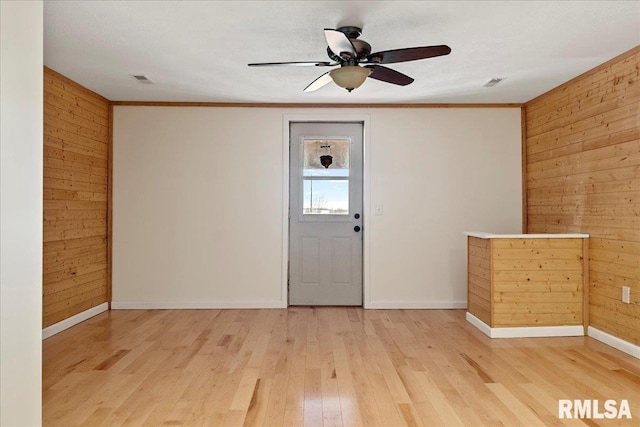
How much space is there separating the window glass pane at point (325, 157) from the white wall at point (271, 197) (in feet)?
0.90

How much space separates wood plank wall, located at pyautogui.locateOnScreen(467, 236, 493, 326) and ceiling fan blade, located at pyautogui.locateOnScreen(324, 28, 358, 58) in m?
2.20

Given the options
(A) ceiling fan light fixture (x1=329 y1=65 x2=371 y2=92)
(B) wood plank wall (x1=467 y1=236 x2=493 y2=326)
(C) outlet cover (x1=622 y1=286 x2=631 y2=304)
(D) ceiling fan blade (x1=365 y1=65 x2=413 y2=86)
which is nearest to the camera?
(A) ceiling fan light fixture (x1=329 y1=65 x2=371 y2=92)

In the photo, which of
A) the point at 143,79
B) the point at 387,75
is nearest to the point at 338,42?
the point at 387,75

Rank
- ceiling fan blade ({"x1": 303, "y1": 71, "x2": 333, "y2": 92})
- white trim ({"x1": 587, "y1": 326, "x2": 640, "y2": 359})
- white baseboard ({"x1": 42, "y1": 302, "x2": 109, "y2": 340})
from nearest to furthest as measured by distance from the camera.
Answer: ceiling fan blade ({"x1": 303, "y1": 71, "x2": 333, "y2": 92}) → white trim ({"x1": 587, "y1": 326, "x2": 640, "y2": 359}) → white baseboard ({"x1": 42, "y1": 302, "x2": 109, "y2": 340})

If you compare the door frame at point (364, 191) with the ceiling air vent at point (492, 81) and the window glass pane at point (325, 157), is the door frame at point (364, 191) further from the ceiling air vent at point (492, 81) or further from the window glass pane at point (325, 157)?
the ceiling air vent at point (492, 81)

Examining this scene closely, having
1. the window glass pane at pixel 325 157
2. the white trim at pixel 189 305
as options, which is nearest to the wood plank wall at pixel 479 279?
the window glass pane at pixel 325 157

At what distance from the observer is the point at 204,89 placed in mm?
4586

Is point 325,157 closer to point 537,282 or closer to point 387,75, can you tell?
point 387,75

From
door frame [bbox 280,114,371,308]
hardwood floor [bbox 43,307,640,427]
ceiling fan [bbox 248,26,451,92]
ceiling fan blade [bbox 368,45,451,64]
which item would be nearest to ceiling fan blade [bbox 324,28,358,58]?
ceiling fan [bbox 248,26,451,92]

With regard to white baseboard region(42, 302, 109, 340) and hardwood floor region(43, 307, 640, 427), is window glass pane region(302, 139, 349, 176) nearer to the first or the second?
hardwood floor region(43, 307, 640, 427)

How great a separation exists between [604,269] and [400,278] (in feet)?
6.67

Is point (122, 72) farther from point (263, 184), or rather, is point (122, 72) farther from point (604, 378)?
point (604, 378)

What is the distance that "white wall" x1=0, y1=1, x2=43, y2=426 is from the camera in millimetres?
1728

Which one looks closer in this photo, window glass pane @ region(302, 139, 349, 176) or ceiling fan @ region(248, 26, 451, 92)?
ceiling fan @ region(248, 26, 451, 92)
